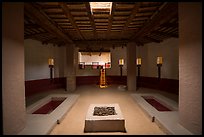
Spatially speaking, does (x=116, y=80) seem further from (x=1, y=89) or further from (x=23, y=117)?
(x=1, y=89)

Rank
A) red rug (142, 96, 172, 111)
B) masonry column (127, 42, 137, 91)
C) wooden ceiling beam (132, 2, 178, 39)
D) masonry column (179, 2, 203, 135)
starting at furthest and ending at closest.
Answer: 1. masonry column (127, 42, 137, 91)
2. red rug (142, 96, 172, 111)
3. wooden ceiling beam (132, 2, 178, 39)
4. masonry column (179, 2, 203, 135)

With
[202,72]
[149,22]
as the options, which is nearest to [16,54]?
[202,72]

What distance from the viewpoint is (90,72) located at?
42.1 feet

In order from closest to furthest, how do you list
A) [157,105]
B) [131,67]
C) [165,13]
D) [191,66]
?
[191,66] → [165,13] → [157,105] → [131,67]

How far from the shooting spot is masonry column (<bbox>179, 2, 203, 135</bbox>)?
3029mm

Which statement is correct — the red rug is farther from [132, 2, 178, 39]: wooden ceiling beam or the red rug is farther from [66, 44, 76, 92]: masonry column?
[66, 44, 76, 92]: masonry column

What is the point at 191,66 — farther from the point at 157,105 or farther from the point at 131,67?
the point at 131,67

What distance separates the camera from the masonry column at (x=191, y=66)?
3029mm

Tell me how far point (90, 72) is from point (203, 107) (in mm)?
10353

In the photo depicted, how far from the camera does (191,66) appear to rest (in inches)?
128

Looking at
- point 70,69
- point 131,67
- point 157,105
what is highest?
point 131,67

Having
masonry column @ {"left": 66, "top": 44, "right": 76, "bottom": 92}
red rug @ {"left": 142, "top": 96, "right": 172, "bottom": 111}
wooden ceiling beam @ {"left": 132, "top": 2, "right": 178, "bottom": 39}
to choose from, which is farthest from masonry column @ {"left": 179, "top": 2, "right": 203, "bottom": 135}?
masonry column @ {"left": 66, "top": 44, "right": 76, "bottom": 92}

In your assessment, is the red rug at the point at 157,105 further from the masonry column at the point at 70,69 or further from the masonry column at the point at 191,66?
the masonry column at the point at 70,69

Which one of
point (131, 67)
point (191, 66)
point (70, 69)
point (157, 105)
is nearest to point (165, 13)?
point (191, 66)
